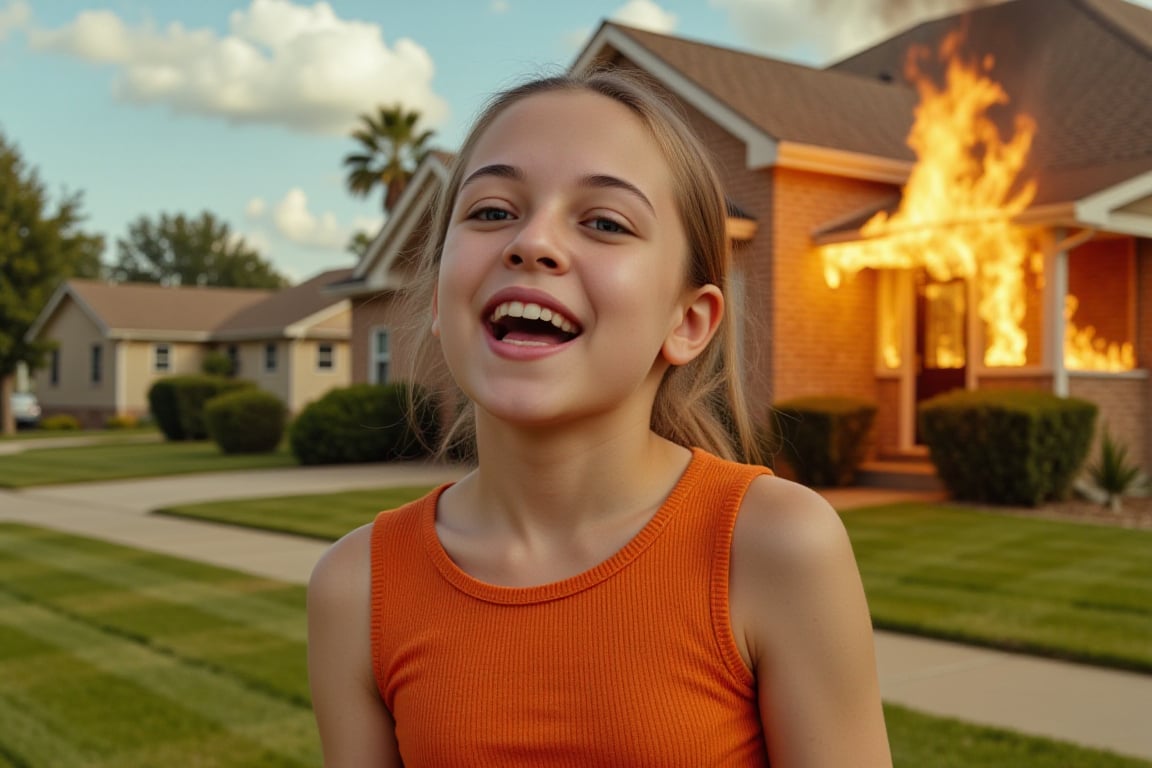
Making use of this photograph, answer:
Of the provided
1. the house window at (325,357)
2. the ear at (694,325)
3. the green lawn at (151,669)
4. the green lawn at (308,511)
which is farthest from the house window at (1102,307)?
the house window at (325,357)

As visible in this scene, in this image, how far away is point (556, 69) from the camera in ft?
6.07

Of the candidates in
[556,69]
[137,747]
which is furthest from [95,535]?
[556,69]

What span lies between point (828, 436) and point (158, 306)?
3503 cm

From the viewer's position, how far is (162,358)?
4144 cm

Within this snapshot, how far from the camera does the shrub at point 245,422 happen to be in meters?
23.0

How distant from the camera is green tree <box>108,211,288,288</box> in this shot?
8712cm

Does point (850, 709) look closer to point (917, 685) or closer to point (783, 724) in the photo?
point (783, 724)

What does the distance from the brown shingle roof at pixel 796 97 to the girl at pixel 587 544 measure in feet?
42.4

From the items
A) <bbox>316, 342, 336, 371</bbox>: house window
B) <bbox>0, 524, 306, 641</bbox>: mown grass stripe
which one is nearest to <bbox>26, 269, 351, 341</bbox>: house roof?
<bbox>316, 342, 336, 371</bbox>: house window

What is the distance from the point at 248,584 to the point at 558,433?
6.98m

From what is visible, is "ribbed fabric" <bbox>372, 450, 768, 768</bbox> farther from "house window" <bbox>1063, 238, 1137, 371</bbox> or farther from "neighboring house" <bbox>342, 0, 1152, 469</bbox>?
"house window" <bbox>1063, 238, 1137, 371</bbox>

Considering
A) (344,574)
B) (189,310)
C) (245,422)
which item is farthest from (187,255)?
(344,574)

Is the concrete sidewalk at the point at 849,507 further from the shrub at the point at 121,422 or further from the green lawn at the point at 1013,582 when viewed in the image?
the shrub at the point at 121,422

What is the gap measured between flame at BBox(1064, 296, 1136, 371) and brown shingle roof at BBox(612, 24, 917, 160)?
3.24m
